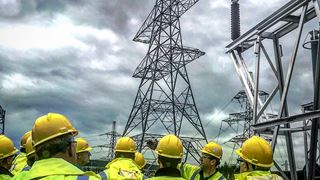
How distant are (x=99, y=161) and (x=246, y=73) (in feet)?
119

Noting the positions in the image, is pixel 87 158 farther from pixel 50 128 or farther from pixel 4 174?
pixel 50 128

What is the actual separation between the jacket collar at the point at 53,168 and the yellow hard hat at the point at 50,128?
20 cm

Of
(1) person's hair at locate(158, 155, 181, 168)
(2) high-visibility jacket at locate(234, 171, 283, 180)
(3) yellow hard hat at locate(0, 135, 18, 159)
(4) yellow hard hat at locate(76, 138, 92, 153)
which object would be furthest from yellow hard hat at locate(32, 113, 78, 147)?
(4) yellow hard hat at locate(76, 138, 92, 153)

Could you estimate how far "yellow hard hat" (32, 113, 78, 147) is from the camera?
9.09 feet

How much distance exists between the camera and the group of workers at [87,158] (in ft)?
8.50

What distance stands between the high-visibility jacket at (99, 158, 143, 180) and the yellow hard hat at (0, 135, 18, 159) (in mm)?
1178

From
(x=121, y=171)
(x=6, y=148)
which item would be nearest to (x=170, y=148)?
(x=121, y=171)

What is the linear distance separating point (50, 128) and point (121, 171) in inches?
104

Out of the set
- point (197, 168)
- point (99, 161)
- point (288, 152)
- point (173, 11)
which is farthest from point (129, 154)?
point (99, 161)

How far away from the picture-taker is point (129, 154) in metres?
5.86

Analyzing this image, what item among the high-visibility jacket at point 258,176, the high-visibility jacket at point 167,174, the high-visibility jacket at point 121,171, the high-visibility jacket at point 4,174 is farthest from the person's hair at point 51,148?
the high-visibility jacket at point 121,171

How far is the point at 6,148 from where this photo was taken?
5.17 metres

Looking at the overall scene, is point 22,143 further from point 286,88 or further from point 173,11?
point 173,11

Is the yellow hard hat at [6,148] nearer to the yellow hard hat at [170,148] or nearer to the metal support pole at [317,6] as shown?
the yellow hard hat at [170,148]
